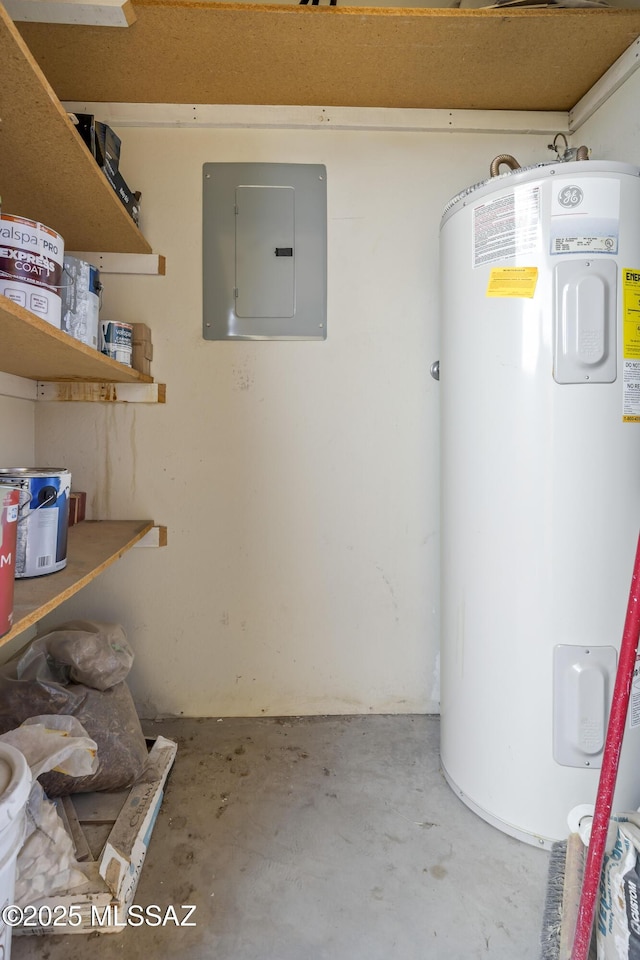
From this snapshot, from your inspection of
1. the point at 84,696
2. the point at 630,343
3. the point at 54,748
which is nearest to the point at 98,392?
the point at 84,696

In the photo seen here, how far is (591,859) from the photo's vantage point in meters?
0.78

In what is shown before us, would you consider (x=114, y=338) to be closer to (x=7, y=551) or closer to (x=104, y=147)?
(x=104, y=147)

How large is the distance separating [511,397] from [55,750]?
1.23 m

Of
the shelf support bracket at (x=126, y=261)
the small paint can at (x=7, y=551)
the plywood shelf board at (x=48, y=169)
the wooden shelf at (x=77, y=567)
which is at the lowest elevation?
the wooden shelf at (x=77, y=567)

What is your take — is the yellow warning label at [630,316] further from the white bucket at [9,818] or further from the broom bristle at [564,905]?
the white bucket at [9,818]

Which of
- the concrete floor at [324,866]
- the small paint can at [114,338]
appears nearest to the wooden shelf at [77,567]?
the small paint can at [114,338]

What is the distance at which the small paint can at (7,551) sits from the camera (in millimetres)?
702

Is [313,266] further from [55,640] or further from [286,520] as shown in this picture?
[55,640]

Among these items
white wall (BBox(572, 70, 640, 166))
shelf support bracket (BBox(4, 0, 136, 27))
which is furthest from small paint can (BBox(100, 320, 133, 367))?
white wall (BBox(572, 70, 640, 166))

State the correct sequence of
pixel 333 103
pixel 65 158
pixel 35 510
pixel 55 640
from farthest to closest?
1. pixel 333 103
2. pixel 55 640
3. pixel 65 158
4. pixel 35 510

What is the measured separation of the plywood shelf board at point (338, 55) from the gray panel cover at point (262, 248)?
0.75ft

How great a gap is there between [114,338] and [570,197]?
1192 mm

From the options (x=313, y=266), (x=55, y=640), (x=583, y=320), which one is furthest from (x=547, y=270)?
(x=55, y=640)

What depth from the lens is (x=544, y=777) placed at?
1.11 meters
